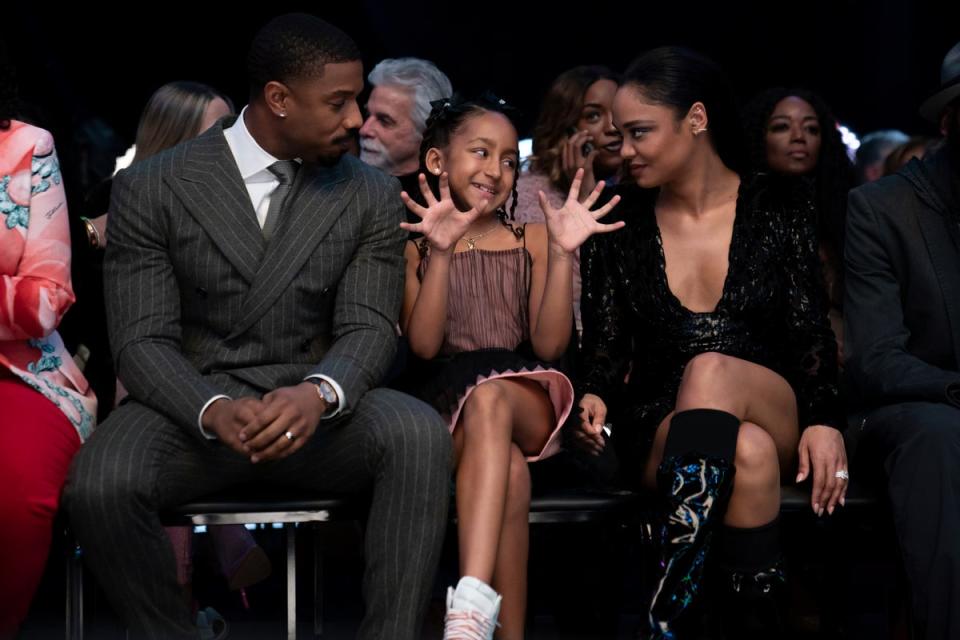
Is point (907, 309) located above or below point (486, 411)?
above

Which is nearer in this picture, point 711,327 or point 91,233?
point 711,327

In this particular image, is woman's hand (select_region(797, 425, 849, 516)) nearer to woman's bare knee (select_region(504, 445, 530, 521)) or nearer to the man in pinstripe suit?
woman's bare knee (select_region(504, 445, 530, 521))

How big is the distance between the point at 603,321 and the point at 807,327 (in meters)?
0.51

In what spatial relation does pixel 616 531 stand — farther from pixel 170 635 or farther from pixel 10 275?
pixel 10 275

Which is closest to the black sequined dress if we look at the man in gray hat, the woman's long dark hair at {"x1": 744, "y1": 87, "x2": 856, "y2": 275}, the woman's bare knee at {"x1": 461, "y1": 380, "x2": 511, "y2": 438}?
the man in gray hat

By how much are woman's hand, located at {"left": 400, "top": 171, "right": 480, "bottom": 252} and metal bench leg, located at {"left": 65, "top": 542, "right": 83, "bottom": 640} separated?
3.48 ft

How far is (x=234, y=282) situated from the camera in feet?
10.5

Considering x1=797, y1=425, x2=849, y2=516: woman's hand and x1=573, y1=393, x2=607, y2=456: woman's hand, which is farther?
x1=573, y1=393, x2=607, y2=456: woman's hand

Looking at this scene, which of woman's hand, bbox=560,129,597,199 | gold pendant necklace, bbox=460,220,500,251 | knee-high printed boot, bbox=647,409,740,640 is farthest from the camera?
woman's hand, bbox=560,129,597,199

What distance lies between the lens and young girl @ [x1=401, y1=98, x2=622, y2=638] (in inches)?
120

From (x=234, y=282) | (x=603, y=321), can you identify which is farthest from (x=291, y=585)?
(x=603, y=321)

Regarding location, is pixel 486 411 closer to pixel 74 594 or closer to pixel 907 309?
pixel 74 594

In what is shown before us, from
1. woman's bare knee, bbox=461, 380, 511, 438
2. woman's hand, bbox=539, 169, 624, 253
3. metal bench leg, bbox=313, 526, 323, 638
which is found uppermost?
woman's hand, bbox=539, 169, 624, 253

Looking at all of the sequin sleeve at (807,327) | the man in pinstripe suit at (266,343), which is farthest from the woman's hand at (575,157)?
the man in pinstripe suit at (266,343)
